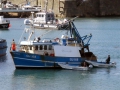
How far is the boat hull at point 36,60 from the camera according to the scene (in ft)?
126

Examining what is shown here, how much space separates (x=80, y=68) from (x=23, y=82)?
4444 millimetres

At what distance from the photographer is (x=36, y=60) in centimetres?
3847

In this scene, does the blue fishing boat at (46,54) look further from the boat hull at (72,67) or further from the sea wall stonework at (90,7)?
the sea wall stonework at (90,7)

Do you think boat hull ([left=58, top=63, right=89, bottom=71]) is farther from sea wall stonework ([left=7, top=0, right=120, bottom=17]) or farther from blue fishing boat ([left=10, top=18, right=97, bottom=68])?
sea wall stonework ([left=7, top=0, right=120, bottom=17])

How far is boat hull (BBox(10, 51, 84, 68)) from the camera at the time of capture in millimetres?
38281

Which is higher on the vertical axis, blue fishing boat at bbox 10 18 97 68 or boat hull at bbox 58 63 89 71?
blue fishing boat at bbox 10 18 97 68

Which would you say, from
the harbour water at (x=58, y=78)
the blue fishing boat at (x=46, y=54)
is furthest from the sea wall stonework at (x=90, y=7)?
the blue fishing boat at (x=46, y=54)

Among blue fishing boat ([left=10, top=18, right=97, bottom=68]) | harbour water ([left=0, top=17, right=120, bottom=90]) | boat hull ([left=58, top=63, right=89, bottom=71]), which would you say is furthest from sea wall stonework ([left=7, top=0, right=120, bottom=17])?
boat hull ([left=58, top=63, right=89, bottom=71])

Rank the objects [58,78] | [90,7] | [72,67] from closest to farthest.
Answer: [58,78] < [72,67] < [90,7]

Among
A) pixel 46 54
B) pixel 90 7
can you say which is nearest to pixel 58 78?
pixel 46 54

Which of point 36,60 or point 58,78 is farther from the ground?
point 36,60

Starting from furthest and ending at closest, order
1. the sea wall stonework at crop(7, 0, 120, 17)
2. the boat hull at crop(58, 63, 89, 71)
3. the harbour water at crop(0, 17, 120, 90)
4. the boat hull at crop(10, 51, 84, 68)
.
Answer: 1. the sea wall stonework at crop(7, 0, 120, 17)
2. the boat hull at crop(58, 63, 89, 71)
3. the boat hull at crop(10, 51, 84, 68)
4. the harbour water at crop(0, 17, 120, 90)

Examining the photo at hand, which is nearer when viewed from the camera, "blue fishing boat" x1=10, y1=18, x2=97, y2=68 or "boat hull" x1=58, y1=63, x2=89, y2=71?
"blue fishing boat" x1=10, y1=18, x2=97, y2=68

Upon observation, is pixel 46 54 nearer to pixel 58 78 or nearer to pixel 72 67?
pixel 72 67
